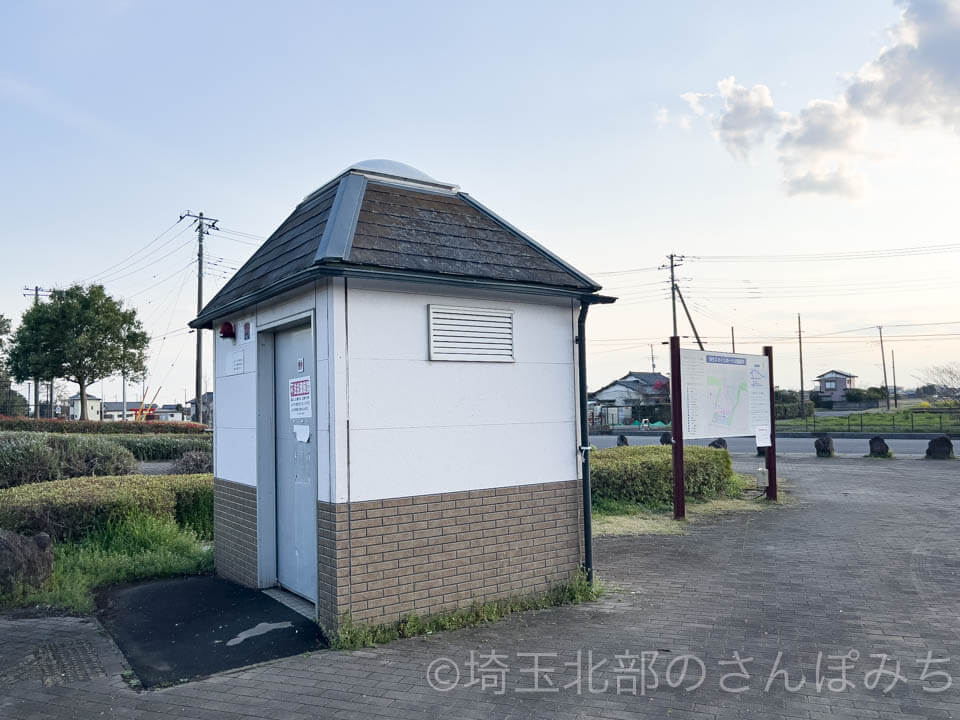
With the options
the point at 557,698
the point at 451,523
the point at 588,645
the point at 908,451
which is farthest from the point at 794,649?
the point at 908,451

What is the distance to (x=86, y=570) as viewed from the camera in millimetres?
7316

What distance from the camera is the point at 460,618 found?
227 inches

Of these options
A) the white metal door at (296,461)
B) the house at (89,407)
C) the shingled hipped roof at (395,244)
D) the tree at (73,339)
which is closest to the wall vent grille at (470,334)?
the shingled hipped roof at (395,244)

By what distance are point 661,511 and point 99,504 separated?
830 cm

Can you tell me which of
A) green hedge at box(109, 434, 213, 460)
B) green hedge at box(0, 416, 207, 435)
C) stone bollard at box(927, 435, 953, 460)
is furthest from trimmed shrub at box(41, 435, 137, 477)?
stone bollard at box(927, 435, 953, 460)

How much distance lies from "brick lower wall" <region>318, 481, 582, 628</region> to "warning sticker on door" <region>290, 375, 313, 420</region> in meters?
0.91

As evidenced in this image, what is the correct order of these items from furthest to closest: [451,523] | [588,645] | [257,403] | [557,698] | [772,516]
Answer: [772,516] → [257,403] → [451,523] → [588,645] → [557,698]

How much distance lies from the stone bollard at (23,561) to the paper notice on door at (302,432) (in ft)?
9.06

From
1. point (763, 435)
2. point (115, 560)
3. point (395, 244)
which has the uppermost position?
point (395, 244)

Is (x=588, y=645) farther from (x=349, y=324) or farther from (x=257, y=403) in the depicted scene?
(x=257, y=403)

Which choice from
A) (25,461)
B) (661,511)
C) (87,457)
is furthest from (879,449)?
(25,461)

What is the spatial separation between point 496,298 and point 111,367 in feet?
96.0

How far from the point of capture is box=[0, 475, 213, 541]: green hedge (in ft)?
26.2

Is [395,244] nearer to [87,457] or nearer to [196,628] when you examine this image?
[196,628]
